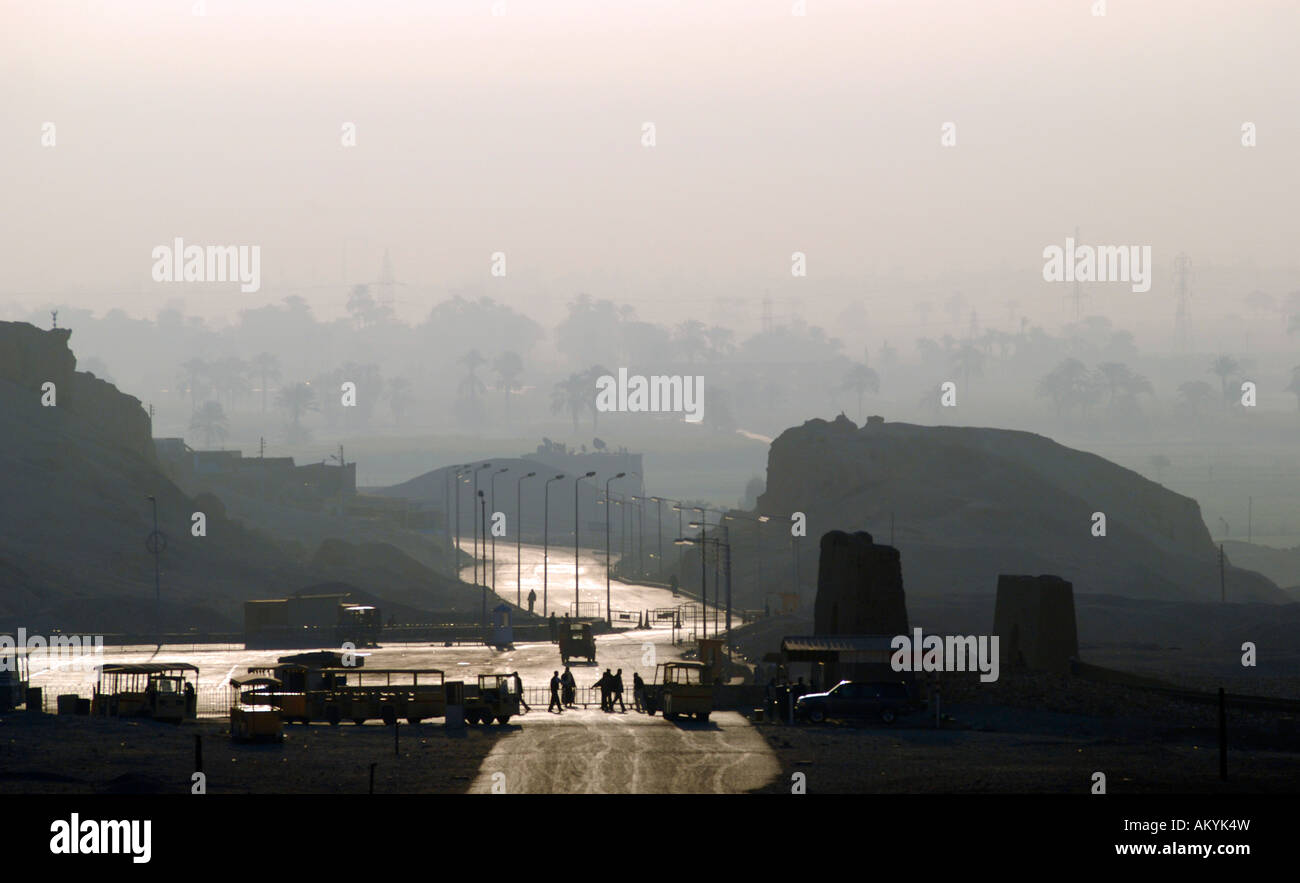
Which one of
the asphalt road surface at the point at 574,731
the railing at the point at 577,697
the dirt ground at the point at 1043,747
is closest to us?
the dirt ground at the point at 1043,747

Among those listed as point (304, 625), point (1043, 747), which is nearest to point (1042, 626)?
point (1043, 747)

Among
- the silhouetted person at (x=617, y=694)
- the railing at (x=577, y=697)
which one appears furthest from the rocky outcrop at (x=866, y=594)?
the silhouetted person at (x=617, y=694)

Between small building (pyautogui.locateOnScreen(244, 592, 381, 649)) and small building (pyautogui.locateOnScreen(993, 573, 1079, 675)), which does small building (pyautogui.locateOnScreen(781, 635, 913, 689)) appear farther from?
small building (pyautogui.locateOnScreen(244, 592, 381, 649))

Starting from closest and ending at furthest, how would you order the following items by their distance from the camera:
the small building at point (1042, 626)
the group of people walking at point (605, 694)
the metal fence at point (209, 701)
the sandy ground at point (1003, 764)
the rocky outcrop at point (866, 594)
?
the sandy ground at point (1003, 764) → the metal fence at point (209, 701) → the group of people walking at point (605, 694) → the rocky outcrop at point (866, 594) → the small building at point (1042, 626)

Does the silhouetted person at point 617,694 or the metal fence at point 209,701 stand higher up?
the silhouetted person at point 617,694

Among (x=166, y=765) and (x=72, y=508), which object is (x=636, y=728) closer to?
(x=166, y=765)

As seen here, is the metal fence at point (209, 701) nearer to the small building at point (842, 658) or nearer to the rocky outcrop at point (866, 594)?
the small building at point (842, 658)
